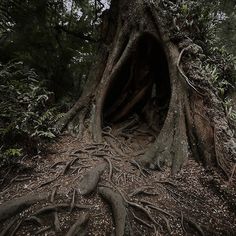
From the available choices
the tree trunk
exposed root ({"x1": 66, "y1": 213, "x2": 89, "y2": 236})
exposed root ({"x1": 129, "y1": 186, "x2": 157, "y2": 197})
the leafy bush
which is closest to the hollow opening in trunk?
the tree trunk

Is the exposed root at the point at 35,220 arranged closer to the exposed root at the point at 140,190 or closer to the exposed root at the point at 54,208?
the exposed root at the point at 54,208

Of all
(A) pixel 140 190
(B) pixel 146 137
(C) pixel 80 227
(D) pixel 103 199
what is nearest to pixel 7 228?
(C) pixel 80 227

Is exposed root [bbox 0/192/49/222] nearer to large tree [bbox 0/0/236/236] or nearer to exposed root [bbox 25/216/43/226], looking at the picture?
large tree [bbox 0/0/236/236]

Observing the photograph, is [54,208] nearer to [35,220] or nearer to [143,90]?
[35,220]

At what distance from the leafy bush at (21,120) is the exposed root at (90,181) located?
1013 millimetres

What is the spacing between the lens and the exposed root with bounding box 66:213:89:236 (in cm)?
241

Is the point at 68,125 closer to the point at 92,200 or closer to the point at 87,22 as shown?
the point at 92,200

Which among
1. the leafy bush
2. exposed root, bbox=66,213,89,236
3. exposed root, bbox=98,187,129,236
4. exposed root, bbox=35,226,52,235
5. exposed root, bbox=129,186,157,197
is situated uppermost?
the leafy bush

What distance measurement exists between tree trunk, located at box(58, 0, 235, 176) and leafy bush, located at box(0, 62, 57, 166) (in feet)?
1.77

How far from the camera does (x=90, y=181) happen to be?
10.4ft

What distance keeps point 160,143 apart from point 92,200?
5.03 feet

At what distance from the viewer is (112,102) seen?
5.90 meters

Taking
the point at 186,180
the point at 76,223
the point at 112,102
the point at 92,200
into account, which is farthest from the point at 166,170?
the point at 112,102

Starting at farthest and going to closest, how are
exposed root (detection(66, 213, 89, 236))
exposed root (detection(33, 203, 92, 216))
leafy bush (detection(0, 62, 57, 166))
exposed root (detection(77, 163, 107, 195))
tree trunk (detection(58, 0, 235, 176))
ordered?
leafy bush (detection(0, 62, 57, 166)), tree trunk (detection(58, 0, 235, 176)), exposed root (detection(77, 163, 107, 195)), exposed root (detection(33, 203, 92, 216)), exposed root (detection(66, 213, 89, 236))
